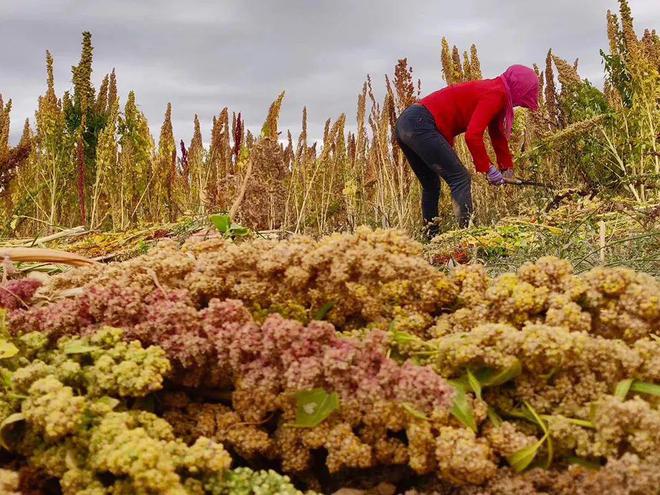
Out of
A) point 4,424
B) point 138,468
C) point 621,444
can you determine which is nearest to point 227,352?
point 138,468

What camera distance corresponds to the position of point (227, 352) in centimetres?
112

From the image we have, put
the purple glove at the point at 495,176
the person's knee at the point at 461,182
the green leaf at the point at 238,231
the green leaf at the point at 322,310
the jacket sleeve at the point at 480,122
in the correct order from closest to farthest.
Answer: the green leaf at the point at 322,310, the green leaf at the point at 238,231, the jacket sleeve at the point at 480,122, the person's knee at the point at 461,182, the purple glove at the point at 495,176

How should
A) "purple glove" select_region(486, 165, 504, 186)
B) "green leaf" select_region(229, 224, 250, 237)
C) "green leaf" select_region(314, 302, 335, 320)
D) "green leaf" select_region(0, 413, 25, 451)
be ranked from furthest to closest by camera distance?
"purple glove" select_region(486, 165, 504, 186) < "green leaf" select_region(229, 224, 250, 237) < "green leaf" select_region(314, 302, 335, 320) < "green leaf" select_region(0, 413, 25, 451)

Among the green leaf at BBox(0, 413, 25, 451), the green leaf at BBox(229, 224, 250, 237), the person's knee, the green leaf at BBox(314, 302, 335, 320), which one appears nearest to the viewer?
the green leaf at BBox(0, 413, 25, 451)

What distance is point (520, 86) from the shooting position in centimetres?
616

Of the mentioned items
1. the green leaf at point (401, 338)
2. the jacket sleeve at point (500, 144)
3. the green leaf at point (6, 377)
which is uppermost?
the jacket sleeve at point (500, 144)

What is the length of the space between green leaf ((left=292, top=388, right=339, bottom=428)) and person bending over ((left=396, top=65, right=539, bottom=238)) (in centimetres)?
503

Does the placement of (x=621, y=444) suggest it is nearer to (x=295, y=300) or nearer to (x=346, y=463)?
(x=346, y=463)

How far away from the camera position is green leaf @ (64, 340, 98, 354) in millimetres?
1168

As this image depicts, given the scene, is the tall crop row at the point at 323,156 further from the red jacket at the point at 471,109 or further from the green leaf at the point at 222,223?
the green leaf at the point at 222,223

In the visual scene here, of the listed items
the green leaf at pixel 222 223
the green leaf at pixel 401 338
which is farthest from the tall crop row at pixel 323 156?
the green leaf at pixel 401 338

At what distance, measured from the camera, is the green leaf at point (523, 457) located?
998mm

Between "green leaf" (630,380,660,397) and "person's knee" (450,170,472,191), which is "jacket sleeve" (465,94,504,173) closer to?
"person's knee" (450,170,472,191)

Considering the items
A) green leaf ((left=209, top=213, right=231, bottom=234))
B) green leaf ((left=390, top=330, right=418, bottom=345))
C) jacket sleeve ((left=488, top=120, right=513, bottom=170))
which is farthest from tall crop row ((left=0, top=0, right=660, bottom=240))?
green leaf ((left=390, top=330, right=418, bottom=345))
